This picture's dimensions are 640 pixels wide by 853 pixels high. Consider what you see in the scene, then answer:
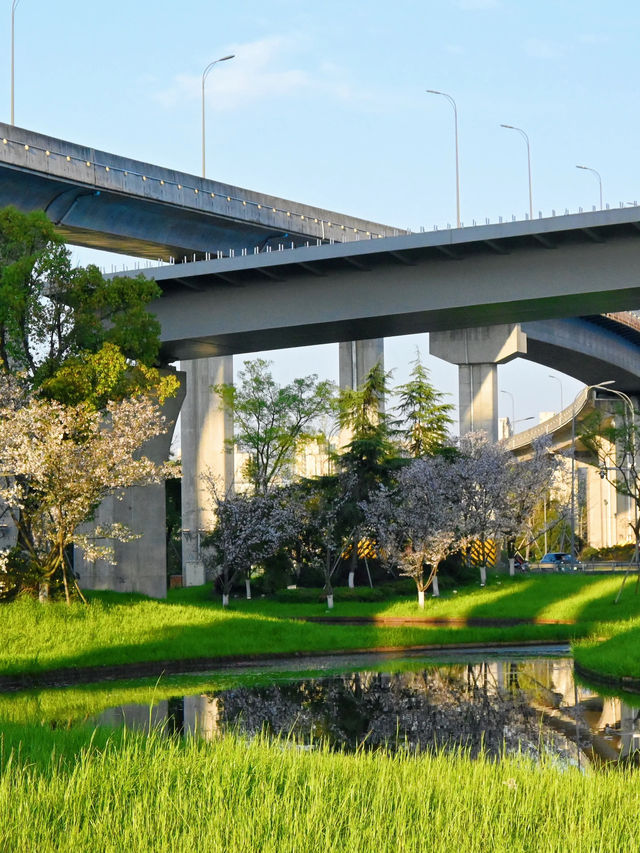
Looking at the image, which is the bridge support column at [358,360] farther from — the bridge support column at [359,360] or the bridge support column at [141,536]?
the bridge support column at [141,536]

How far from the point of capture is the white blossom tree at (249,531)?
51.9 meters

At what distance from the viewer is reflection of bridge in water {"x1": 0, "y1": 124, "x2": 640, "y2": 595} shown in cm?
3378

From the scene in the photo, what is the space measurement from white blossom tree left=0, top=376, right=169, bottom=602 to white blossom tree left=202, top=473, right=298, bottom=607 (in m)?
18.5

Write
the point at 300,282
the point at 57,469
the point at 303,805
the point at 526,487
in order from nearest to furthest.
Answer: the point at 303,805, the point at 57,469, the point at 300,282, the point at 526,487

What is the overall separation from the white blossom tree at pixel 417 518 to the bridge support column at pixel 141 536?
33.4 ft

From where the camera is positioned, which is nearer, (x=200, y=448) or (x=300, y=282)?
(x=300, y=282)

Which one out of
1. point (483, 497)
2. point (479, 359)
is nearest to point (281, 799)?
point (483, 497)

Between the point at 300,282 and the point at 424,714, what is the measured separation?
20.8 metres

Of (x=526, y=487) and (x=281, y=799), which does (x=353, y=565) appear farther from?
(x=281, y=799)

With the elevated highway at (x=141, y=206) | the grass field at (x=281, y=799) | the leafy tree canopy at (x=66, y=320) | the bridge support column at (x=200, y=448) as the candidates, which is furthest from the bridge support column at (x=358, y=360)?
the grass field at (x=281, y=799)

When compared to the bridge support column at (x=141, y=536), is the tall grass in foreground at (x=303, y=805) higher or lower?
lower

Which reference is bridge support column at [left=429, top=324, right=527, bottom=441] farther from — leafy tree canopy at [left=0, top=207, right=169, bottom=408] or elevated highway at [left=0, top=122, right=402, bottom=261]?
leafy tree canopy at [left=0, top=207, right=169, bottom=408]

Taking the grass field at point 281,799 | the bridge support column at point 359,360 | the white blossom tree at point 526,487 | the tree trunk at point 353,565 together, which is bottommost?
the grass field at point 281,799

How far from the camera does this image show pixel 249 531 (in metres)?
52.0
